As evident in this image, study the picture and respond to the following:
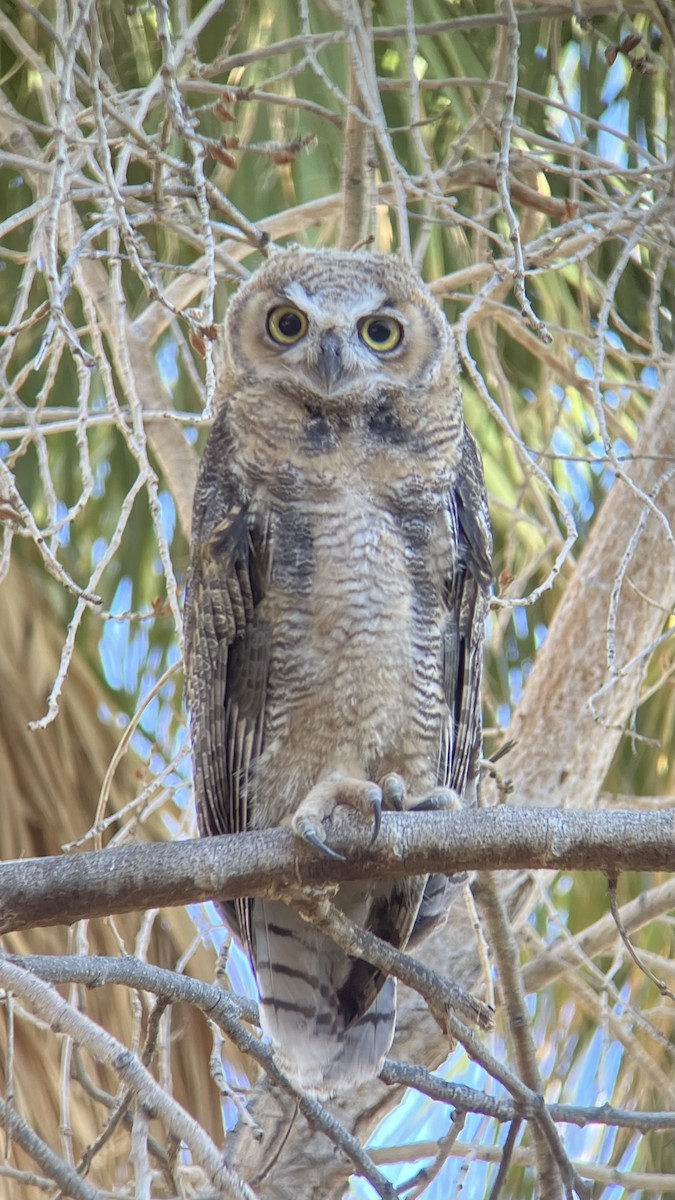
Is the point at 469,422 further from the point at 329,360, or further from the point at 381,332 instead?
the point at 329,360

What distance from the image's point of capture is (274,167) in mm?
3580

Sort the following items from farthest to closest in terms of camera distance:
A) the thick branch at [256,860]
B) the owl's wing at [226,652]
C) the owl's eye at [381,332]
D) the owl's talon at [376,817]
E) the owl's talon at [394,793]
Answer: the owl's eye at [381,332]
the owl's wing at [226,652]
the owl's talon at [394,793]
the owl's talon at [376,817]
the thick branch at [256,860]

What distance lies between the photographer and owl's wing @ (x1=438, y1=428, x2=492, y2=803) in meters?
2.51

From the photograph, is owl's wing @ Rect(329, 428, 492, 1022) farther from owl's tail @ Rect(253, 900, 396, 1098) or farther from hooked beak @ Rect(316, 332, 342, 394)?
hooked beak @ Rect(316, 332, 342, 394)

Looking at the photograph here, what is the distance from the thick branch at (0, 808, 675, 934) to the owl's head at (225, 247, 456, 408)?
3.25 feet

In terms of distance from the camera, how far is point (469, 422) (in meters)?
3.76

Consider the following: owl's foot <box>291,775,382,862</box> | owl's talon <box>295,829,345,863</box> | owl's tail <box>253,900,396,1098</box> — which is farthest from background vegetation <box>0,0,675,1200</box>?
owl's talon <box>295,829,345,863</box>

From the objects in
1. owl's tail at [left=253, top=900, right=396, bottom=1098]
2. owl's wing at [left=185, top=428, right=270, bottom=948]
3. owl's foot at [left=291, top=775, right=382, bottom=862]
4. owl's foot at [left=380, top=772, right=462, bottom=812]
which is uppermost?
owl's wing at [left=185, top=428, right=270, bottom=948]

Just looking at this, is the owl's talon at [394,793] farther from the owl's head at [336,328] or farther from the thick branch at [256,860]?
the owl's head at [336,328]

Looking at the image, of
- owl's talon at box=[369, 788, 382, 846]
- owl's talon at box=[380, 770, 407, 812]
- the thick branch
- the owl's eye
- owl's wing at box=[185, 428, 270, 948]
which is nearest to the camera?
the thick branch

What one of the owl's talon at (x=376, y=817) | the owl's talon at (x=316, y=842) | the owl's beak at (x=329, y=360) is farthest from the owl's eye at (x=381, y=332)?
the owl's talon at (x=316, y=842)

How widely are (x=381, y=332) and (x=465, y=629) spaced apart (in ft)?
1.99

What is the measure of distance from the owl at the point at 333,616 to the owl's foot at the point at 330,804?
0.44 feet

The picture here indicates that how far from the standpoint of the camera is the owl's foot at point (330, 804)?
187 cm
